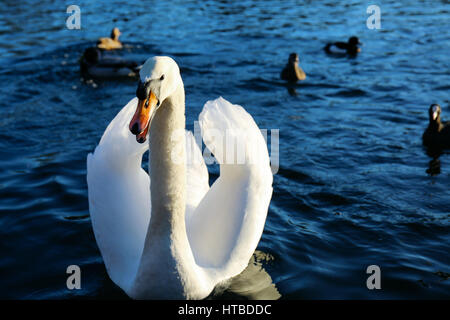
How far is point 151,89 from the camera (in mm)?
3977

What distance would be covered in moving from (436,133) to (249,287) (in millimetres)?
5887

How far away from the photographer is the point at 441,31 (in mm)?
17609

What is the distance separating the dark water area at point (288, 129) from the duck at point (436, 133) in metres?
0.24

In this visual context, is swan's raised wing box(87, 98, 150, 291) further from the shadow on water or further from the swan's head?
the shadow on water

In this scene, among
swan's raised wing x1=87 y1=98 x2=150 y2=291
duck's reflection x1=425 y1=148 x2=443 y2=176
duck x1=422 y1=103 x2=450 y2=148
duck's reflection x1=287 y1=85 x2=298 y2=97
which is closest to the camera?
swan's raised wing x1=87 y1=98 x2=150 y2=291

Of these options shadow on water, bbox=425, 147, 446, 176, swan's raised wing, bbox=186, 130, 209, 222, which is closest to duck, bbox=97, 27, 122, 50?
shadow on water, bbox=425, 147, 446, 176

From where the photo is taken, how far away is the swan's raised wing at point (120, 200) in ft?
17.3

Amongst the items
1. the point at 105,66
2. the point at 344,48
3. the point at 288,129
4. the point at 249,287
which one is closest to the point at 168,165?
the point at 249,287

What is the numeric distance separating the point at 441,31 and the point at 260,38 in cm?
571

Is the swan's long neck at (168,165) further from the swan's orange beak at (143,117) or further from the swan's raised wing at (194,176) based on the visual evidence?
the swan's raised wing at (194,176)

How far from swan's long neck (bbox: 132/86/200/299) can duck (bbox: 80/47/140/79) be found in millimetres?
10331

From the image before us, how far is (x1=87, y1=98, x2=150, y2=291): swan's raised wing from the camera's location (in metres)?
5.27

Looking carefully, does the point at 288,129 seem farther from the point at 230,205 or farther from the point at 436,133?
the point at 230,205

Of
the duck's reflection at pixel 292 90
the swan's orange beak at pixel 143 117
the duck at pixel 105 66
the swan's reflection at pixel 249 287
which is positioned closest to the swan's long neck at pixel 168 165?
the swan's orange beak at pixel 143 117
